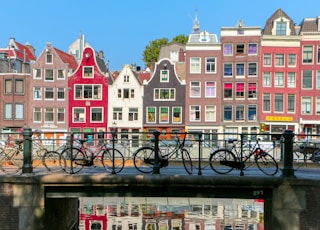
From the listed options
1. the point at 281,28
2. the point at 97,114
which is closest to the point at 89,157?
the point at 97,114

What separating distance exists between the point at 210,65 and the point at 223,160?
1437 inches

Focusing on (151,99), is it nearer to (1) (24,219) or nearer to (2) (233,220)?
(2) (233,220)

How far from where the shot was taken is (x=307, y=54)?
46.7 m

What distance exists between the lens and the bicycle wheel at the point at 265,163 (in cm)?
1245

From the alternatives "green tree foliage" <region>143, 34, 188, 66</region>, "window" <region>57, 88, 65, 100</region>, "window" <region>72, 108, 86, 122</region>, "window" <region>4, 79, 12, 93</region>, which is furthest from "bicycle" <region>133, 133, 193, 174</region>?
"green tree foliage" <region>143, 34, 188, 66</region>

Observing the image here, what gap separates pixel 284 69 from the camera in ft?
154

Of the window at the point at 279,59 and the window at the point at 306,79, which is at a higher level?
the window at the point at 279,59

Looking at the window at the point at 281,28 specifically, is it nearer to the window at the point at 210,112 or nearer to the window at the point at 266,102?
the window at the point at 266,102

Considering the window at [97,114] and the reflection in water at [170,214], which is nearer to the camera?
the reflection in water at [170,214]

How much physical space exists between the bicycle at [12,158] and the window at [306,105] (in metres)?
38.9

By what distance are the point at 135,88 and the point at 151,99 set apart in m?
2.35

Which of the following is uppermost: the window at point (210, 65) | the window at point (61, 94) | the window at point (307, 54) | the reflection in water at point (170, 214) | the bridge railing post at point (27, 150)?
the window at point (307, 54)

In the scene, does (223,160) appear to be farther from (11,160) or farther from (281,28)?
(281,28)

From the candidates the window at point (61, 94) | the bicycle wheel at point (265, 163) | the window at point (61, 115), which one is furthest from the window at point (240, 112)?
the bicycle wheel at point (265, 163)
